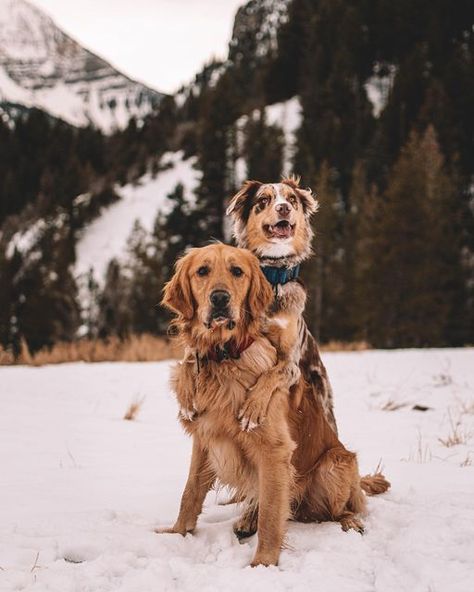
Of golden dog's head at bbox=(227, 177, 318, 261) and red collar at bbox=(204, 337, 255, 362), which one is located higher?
golden dog's head at bbox=(227, 177, 318, 261)

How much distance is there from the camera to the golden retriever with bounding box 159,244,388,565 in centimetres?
261

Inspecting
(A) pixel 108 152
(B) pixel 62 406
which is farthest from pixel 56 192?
(B) pixel 62 406

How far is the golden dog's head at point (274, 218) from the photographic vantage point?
3.79 metres

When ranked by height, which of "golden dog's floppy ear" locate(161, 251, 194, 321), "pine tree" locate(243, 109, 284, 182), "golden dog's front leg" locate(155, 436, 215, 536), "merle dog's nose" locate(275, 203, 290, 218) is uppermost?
"pine tree" locate(243, 109, 284, 182)

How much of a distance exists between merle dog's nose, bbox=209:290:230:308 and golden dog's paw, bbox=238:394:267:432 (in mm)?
505

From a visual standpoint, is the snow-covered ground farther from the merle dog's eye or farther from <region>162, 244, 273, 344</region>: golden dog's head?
the merle dog's eye

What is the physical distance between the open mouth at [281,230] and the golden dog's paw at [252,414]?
60.6 inches

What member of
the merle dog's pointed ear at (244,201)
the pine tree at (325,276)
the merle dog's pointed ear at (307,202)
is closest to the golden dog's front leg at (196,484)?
the merle dog's pointed ear at (244,201)

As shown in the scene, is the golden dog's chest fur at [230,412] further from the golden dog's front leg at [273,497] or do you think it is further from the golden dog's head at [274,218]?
the golden dog's head at [274,218]

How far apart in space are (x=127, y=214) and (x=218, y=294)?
43.6m

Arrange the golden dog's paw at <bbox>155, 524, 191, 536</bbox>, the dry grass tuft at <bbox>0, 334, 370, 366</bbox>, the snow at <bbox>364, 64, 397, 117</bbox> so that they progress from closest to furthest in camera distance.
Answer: the golden dog's paw at <bbox>155, 524, 191, 536</bbox>, the dry grass tuft at <bbox>0, 334, 370, 366</bbox>, the snow at <bbox>364, 64, 397, 117</bbox>

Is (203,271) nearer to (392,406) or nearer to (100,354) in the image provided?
(392,406)

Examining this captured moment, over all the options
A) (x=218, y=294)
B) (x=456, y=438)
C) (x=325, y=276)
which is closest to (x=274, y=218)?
(x=218, y=294)

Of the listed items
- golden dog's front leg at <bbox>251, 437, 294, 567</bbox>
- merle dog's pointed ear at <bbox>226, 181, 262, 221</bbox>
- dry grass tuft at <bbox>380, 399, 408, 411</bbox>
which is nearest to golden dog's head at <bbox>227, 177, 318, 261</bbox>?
merle dog's pointed ear at <bbox>226, 181, 262, 221</bbox>
